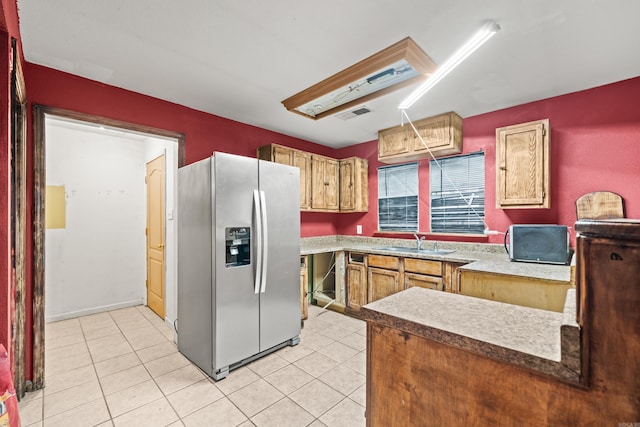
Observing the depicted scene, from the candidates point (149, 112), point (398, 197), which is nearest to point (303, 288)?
point (398, 197)

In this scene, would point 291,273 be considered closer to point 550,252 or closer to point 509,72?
point 550,252

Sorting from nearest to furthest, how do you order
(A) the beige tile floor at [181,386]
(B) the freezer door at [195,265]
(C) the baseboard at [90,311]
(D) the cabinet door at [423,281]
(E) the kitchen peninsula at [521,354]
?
(E) the kitchen peninsula at [521,354] → (A) the beige tile floor at [181,386] → (B) the freezer door at [195,265] → (D) the cabinet door at [423,281] → (C) the baseboard at [90,311]

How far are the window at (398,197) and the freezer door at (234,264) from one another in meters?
2.33

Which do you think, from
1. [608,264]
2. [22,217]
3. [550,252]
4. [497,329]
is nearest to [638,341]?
[608,264]

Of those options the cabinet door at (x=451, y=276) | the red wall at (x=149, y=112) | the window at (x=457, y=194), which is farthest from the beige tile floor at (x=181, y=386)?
the red wall at (x=149, y=112)

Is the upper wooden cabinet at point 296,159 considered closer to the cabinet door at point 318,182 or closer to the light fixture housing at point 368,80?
the cabinet door at point 318,182

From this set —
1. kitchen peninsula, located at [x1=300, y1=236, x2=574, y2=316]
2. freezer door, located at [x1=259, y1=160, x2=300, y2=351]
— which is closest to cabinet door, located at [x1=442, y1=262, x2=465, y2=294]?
Result: kitchen peninsula, located at [x1=300, y1=236, x2=574, y2=316]

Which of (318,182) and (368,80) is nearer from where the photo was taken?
(368,80)

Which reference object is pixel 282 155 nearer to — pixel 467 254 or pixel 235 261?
pixel 235 261

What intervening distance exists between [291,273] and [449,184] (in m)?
2.30

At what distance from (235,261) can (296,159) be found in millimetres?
1901

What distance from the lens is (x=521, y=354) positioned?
683mm

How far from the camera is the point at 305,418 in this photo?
1899 mm

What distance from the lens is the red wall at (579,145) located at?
2504mm
